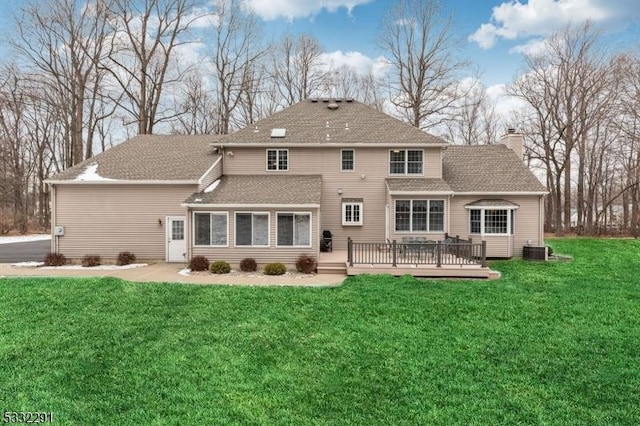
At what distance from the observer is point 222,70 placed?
2814 cm

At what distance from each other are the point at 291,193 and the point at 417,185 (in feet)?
18.2

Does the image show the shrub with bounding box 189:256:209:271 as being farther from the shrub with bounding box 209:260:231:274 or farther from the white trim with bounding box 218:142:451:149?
the white trim with bounding box 218:142:451:149

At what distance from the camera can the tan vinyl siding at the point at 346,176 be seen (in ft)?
51.9

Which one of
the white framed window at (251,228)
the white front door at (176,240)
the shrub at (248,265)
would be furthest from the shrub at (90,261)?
the shrub at (248,265)

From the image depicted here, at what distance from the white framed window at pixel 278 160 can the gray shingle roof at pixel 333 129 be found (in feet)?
1.51

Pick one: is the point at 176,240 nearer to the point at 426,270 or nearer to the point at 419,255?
the point at 419,255

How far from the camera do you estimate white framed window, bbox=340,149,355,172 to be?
15984mm

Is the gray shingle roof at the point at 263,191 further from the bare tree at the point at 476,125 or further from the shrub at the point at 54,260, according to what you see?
the bare tree at the point at 476,125

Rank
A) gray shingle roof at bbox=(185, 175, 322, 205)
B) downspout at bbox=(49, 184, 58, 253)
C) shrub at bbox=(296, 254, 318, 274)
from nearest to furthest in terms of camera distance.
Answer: shrub at bbox=(296, 254, 318, 274) → gray shingle roof at bbox=(185, 175, 322, 205) → downspout at bbox=(49, 184, 58, 253)

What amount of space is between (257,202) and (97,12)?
891 inches

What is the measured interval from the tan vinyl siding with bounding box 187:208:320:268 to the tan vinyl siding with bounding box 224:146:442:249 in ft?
9.09

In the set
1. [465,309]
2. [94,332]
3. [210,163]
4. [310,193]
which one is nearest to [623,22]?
[310,193]

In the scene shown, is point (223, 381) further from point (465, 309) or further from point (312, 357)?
point (465, 309)

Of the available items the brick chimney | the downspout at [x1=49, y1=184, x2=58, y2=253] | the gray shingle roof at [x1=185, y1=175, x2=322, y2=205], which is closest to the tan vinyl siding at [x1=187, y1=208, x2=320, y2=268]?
the gray shingle roof at [x1=185, y1=175, x2=322, y2=205]
